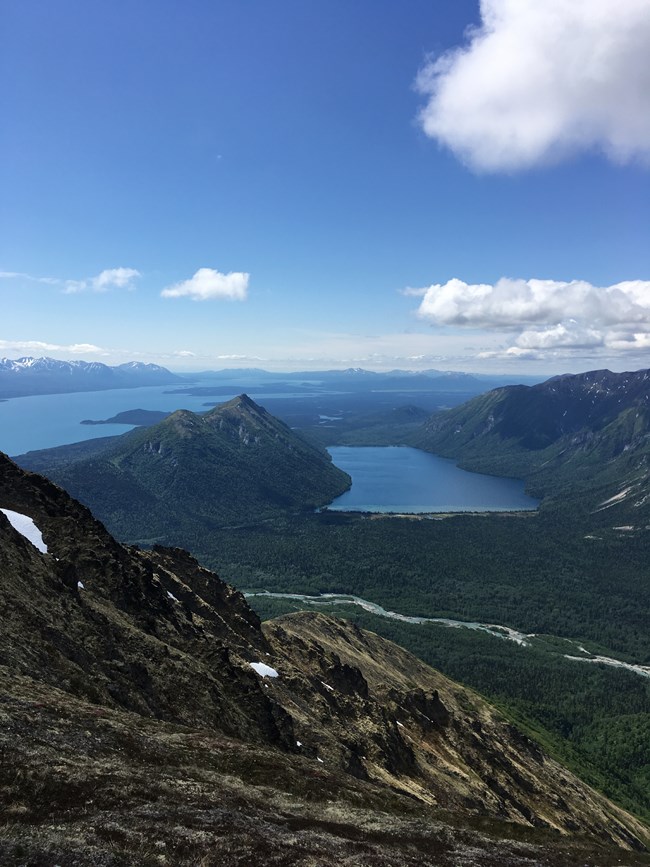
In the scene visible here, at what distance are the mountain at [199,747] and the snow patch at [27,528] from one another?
744 millimetres

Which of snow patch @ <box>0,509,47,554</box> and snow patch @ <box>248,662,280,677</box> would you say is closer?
snow patch @ <box>0,509,47,554</box>

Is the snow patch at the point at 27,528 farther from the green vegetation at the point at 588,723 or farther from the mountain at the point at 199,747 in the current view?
the green vegetation at the point at 588,723

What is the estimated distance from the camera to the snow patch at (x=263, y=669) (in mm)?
74713

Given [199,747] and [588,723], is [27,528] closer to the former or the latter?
[199,747]

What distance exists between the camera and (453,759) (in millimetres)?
86062

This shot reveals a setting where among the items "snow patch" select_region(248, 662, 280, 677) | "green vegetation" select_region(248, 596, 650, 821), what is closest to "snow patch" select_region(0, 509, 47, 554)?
"snow patch" select_region(248, 662, 280, 677)

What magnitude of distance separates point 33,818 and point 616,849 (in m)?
43.5

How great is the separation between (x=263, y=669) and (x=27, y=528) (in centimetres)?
3965

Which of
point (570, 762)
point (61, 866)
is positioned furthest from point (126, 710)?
point (570, 762)

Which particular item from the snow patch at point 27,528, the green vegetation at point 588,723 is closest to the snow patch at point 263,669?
the snow patch at point 27,528

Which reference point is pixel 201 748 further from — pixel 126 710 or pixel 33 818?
pixel 33 818

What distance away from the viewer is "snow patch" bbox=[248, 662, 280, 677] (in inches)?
2941

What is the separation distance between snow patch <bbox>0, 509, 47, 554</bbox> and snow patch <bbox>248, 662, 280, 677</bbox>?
114 feet

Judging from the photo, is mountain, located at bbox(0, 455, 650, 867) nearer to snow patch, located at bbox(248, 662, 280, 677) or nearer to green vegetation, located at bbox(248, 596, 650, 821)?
snow patch, located at bbox(248, 662, 280, 677)
